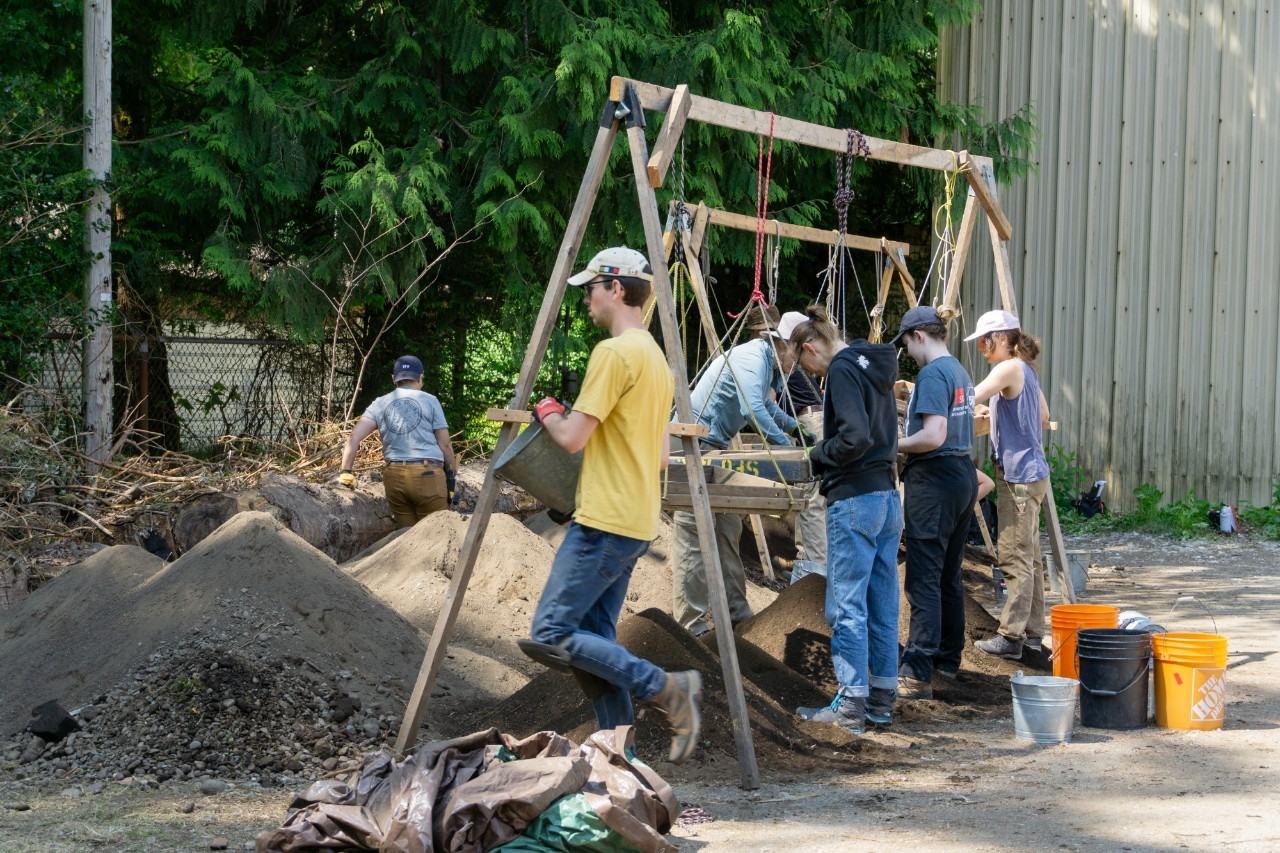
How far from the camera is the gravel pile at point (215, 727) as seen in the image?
16.7ft

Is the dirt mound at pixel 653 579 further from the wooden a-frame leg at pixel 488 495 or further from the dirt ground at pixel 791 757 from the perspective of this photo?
the wooden a-frame leg at pixel 488 495

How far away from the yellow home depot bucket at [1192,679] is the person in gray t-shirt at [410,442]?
5065 mm

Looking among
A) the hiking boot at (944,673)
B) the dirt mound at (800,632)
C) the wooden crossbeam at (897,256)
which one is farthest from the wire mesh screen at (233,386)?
the hiking boot at (944,673)

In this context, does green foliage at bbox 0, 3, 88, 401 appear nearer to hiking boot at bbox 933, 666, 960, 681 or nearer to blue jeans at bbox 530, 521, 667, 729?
blue jeans at bbox 530, 521, 667, 729

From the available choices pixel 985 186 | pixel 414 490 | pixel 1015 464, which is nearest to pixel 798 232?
pixel 985 186

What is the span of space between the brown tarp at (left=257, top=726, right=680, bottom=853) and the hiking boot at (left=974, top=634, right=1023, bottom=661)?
379cm

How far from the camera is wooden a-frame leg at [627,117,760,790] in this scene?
16.5ft

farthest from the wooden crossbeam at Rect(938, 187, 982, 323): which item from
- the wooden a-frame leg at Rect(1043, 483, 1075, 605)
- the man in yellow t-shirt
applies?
the man in yellow t-shirt

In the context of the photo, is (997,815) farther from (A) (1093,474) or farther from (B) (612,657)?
(A) (1093,474)

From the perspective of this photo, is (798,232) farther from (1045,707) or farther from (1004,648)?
(1045,707)

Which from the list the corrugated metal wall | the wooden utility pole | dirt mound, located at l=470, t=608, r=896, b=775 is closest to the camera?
dirt mound, located at l=470, t=608, r=896, b=775

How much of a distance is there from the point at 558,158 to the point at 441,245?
1.31m

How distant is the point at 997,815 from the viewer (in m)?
4.59

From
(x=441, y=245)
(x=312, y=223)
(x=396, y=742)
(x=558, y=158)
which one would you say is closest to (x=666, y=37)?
(x=558, y=158)
